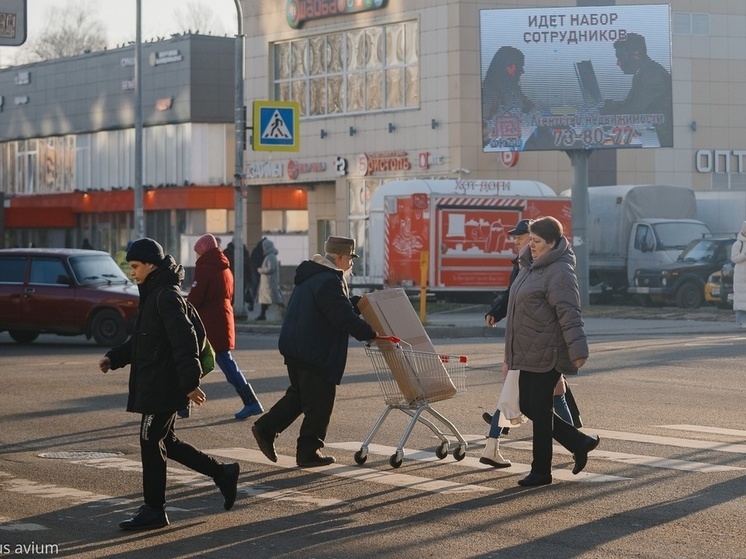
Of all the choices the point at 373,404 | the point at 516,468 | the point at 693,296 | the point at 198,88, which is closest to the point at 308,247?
the point at 198,88

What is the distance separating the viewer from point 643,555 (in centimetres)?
779

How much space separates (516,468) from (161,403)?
11.0 ft

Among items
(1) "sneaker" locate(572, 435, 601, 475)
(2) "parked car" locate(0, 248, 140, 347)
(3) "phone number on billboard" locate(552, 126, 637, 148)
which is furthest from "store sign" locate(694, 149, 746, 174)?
(1) "sneaker" locate(572, 435, 601, 475)

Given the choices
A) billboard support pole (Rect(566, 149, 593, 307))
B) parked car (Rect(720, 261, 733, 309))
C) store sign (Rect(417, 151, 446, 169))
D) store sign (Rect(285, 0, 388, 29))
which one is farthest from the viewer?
store sign (Rect(285, 0, 388, 29))

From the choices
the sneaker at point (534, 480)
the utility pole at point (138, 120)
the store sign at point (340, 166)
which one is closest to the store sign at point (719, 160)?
the store sign at point (340, 166)

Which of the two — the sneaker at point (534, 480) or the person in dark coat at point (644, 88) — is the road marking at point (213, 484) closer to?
the sneaker at point (534, 480)

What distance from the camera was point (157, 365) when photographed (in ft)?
28.6

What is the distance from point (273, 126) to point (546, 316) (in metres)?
21.6

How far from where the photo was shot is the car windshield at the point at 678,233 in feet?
127

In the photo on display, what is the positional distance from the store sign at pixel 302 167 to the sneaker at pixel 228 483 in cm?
4397

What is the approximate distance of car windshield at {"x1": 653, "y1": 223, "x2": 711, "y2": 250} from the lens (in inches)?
1528

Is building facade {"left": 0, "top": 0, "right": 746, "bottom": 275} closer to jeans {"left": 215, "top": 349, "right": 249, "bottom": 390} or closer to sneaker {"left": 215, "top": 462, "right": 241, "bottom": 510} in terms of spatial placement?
jeans {"left": 215, "top": 349, "right": 249, "bottom": 390}

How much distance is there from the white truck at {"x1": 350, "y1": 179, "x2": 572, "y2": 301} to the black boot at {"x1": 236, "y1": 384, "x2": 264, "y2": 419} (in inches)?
881

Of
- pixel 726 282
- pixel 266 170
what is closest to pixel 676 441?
pixel 726 282
